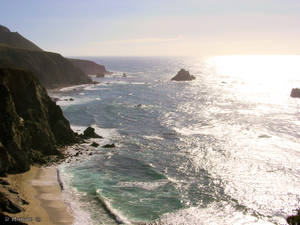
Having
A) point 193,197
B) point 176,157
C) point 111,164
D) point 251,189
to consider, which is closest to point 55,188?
point 111,164

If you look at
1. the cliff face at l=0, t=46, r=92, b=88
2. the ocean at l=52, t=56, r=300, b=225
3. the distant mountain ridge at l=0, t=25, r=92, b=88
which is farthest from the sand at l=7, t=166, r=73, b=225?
the cliff face at l=0, t=46, r=92, b=88

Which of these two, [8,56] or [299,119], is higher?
[8,56]

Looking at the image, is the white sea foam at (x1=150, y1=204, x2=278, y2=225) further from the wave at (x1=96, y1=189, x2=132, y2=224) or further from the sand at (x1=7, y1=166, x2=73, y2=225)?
the sand at (x1=7, y1=166, x2=73, y2=225)

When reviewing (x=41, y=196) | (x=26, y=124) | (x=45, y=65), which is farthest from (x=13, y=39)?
(x=41, y=196)

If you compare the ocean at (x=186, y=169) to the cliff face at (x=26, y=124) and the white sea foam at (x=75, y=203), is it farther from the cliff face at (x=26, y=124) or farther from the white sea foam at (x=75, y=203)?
the cliff face at (x=26, y=124)

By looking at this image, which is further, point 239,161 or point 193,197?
point 239,161

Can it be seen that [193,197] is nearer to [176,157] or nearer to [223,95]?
[176,157]
